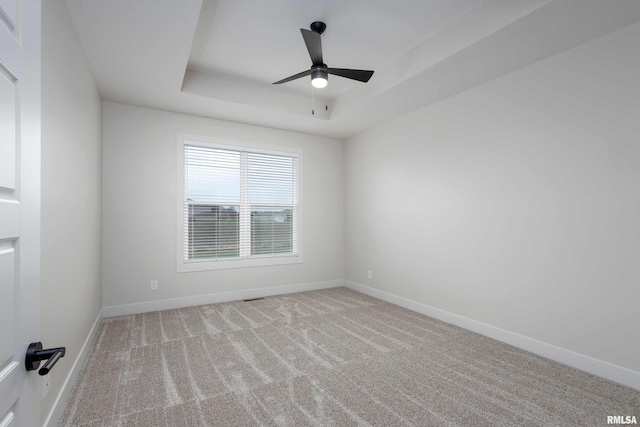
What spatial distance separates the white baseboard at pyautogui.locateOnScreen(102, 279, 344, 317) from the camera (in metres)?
3.86

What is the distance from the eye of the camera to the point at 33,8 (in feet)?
2.85

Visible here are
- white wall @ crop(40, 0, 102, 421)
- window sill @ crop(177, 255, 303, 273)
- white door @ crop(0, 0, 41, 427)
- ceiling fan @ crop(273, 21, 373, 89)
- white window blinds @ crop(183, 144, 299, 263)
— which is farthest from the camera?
white window blinds @ crop(183, 144, 299, 263)

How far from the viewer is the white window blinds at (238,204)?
437 centimetres

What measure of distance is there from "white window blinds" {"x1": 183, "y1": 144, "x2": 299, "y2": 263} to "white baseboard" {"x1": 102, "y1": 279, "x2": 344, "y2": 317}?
1.70 ft

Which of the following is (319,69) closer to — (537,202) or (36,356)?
(537,202)

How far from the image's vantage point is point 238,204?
4684 mm

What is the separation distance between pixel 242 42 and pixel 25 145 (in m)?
2.70

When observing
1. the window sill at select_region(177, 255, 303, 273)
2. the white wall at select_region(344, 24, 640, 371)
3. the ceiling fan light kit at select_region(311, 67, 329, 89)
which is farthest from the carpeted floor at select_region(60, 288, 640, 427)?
the ceiling fan light kit at select_region(311, 67, 329, 89)

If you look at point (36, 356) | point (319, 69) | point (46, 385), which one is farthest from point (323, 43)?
point (46, 385)

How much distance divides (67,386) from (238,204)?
2919mm

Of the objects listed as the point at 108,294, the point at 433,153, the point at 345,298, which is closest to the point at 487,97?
the point at 433,153

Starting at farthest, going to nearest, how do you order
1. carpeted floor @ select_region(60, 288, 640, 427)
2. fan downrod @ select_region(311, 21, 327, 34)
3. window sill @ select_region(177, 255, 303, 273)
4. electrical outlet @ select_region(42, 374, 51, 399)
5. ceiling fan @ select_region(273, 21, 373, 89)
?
1. window sill @ select_region(177, 255, 303, 273)
2. fan downrod @ select_region(311, 21, 327, 34)
3. ceiling fan @ select_region(273, 21, 373, 89)
4. carpeted floor @ select_region(60, 288, 640, 427)
5. electrical outlet @ select_region(42, 374, 51, 399)

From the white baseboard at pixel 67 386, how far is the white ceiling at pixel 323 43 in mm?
2585

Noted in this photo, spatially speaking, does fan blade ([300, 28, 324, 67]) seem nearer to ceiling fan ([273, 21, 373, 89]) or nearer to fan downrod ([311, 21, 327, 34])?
ceiling fan ([273, 21, 373, 89])
